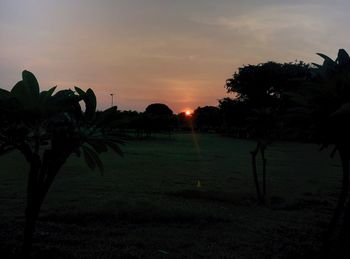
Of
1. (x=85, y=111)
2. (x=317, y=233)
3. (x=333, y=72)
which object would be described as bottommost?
(x=317, y=233)

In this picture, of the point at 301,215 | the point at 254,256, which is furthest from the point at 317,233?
the point at 254,256

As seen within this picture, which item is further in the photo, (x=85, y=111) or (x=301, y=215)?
(x=301, y=215)

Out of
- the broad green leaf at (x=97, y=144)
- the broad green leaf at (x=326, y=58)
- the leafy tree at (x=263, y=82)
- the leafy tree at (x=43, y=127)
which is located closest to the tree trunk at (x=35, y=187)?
the leafy tree at (x=43, y=127)

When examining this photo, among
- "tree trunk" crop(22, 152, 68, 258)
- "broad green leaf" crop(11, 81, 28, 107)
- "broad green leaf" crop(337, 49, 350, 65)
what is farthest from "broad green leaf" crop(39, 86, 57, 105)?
"broad green leaf" crop(337, 49, 350, 65)

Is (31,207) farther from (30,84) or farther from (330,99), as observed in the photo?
(330,99)

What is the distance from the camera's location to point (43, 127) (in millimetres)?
4750

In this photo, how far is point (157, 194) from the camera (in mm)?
12055

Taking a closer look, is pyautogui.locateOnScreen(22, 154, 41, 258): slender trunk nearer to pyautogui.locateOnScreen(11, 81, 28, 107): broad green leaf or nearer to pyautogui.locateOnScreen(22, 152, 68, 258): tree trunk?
pyautogui.locateOnScreen(22, 152, 68, 258): tree trunk

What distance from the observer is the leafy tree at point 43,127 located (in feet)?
14.7

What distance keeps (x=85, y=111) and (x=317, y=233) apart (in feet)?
18.0

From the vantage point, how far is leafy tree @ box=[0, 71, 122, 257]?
14.7 feet

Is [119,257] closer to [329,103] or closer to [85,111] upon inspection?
[85,111]

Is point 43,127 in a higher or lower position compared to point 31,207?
higher

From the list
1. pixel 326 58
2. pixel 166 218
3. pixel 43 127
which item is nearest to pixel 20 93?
pixel 43 127
